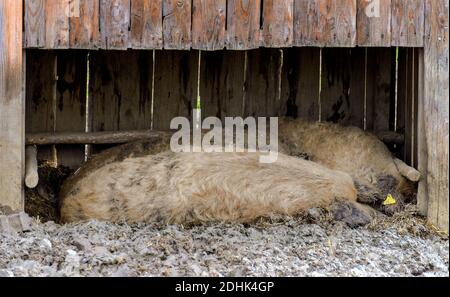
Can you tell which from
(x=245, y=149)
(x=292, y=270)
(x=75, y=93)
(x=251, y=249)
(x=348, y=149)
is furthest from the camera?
(x=75, y=93)

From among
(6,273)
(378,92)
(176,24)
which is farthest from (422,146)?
(6,273)

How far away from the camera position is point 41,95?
762 centimetres

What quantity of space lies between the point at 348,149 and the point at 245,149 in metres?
1.13

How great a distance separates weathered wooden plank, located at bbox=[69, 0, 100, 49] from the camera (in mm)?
5977

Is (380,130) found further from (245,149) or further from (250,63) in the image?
(245,149)

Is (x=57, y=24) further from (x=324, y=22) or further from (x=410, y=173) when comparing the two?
(x=410, y=173)

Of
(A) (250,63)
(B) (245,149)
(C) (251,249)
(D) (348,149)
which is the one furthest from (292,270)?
(A) (250,63)

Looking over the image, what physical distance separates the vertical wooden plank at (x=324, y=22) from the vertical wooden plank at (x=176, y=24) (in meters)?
0.85

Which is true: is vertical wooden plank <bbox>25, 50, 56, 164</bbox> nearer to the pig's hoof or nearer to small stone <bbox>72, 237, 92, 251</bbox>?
small stone <bbox>72, 237, 92, 251</bbox>

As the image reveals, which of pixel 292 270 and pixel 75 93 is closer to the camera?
pixel 292 270

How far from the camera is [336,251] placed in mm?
5344

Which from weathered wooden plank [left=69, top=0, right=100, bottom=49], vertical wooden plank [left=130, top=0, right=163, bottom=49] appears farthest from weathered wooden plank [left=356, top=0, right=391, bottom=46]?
weathered wooden plank [left=69, top=0, right=100, bottom=49]

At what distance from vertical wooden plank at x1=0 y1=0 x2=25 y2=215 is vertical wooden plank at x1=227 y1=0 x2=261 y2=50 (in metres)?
1.59

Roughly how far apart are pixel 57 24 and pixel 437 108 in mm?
3046
